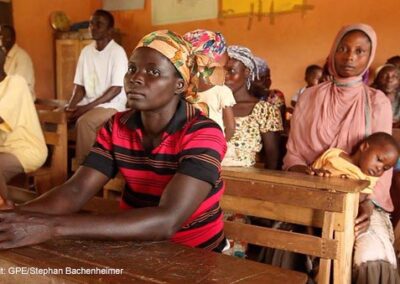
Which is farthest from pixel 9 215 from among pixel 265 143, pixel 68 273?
pixel 265 143

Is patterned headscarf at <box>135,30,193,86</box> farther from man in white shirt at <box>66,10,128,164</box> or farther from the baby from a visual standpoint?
man in white shirt at <box>66,10,128,164</box>

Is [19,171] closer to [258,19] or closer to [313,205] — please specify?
[313,205]

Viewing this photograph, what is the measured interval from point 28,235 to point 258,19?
556cm

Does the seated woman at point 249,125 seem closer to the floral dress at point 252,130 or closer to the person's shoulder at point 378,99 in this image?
the floral dress at point 252,130

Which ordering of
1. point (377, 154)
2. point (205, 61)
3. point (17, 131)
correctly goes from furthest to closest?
point (17, 131)
point (377, 154)
point (205, 61)

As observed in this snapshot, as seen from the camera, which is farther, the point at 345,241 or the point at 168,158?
the point at 345,241

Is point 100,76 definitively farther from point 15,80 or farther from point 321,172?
point 321,172

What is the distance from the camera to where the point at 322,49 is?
5.71 m

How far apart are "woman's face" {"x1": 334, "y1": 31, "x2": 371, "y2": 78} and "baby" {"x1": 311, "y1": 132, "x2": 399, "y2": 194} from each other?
1.36 feet

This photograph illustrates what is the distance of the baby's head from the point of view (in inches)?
90.3

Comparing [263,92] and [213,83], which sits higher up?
[213,83]

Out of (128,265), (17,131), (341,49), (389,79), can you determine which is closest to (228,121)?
(341,49)

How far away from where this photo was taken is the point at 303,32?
5824mm

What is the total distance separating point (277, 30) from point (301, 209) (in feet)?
14.1
